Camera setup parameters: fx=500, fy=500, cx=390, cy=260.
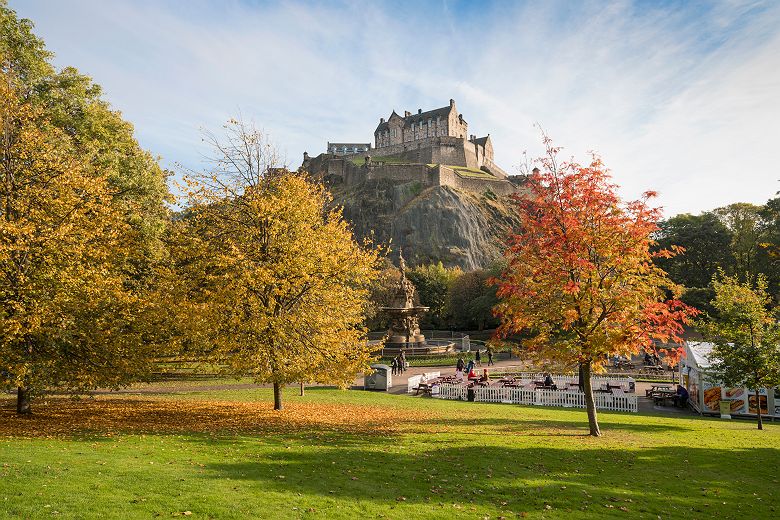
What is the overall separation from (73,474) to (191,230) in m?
8.61

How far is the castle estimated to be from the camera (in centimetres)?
9794

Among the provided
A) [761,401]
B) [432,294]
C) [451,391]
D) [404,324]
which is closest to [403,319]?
[404,324]

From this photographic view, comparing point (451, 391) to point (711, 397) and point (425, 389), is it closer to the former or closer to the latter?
point (425, 389)

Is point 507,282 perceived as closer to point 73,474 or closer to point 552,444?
point 552,444

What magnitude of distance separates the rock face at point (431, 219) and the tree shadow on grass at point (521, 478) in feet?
226

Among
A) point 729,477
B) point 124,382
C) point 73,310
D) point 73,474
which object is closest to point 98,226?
point 73,310

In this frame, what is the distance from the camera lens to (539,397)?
21.0 m

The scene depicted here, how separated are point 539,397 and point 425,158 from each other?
298ft

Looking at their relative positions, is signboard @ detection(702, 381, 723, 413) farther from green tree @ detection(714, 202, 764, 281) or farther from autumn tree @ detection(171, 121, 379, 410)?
green tree @ detection(714, 202, 764, 281)

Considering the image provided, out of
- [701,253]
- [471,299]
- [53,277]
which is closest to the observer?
[53,277]

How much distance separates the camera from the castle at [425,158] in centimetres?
9794

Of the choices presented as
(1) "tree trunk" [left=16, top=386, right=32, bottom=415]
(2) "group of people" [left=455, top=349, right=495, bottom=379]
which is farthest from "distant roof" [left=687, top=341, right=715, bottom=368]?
(1) "tree trunk" [left=16, top=386, right=32, bottom=415]

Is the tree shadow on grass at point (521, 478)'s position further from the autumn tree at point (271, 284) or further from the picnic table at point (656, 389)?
the picnic table at point (656, 389)

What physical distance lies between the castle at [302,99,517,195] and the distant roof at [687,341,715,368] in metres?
75.4
